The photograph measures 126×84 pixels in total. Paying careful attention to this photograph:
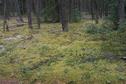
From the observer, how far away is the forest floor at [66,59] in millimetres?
11057

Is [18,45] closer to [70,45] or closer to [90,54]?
[70,45]

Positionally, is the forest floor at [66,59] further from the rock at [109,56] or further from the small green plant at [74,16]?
the small green plant at [74,16]

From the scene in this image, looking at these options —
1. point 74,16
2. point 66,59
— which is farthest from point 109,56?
point 74,16

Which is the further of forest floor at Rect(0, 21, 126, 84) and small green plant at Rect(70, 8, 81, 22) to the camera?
small green plant at Rect(70, 8, 81, 22)

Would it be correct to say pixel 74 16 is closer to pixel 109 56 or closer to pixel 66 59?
pixel 109 56

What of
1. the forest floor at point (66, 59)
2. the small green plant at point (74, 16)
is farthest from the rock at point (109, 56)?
the small green plant at point (74, 16)

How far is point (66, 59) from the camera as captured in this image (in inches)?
516

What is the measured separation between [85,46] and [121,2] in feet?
15.8

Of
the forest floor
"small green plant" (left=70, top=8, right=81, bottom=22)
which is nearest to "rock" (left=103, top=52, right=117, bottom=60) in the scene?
the forest floor

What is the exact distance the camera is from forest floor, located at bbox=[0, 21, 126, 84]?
1106 centimetres

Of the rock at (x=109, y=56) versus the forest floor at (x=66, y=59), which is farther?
the rock at (x=109, y=56)

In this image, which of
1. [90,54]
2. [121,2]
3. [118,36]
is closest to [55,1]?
[121,2]

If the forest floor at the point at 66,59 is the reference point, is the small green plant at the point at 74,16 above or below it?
above

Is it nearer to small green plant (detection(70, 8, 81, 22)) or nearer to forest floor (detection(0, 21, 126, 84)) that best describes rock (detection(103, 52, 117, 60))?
forest floor (detection(0, 21, 126, 84))
